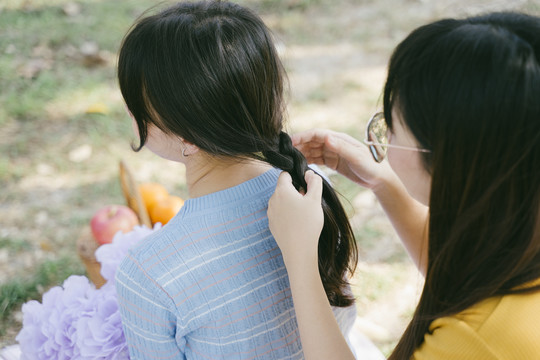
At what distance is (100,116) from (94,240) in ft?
5.06

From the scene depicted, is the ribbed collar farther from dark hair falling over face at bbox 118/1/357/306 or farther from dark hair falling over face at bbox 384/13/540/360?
dark hair falling over face at bbox 384/13/540/360

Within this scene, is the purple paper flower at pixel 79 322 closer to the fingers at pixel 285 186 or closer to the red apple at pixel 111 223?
the red apple at pixel 111 223

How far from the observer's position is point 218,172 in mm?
1304

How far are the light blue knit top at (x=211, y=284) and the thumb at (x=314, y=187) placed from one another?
0.12 m

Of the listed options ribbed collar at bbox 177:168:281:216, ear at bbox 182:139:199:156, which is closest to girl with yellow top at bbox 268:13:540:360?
ribbed collar at bbox 177:168:281:216

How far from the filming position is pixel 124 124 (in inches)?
139

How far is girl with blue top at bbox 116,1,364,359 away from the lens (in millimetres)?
1191

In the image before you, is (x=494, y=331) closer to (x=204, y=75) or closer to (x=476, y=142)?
(x=476, y=142)

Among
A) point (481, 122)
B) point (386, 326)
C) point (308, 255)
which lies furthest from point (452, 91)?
point (386, 326)

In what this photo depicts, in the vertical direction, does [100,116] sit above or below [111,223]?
below

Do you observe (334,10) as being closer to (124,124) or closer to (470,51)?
(124,124)

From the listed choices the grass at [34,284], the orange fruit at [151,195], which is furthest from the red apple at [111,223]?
the grass at [34,284]

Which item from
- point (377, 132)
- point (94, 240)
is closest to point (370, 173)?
point (377, 132)

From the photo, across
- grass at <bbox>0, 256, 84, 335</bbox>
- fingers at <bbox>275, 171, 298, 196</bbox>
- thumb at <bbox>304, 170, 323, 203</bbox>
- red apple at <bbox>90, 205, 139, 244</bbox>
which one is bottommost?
grass at <bbox>0, 256, 84, 335</bbox>
